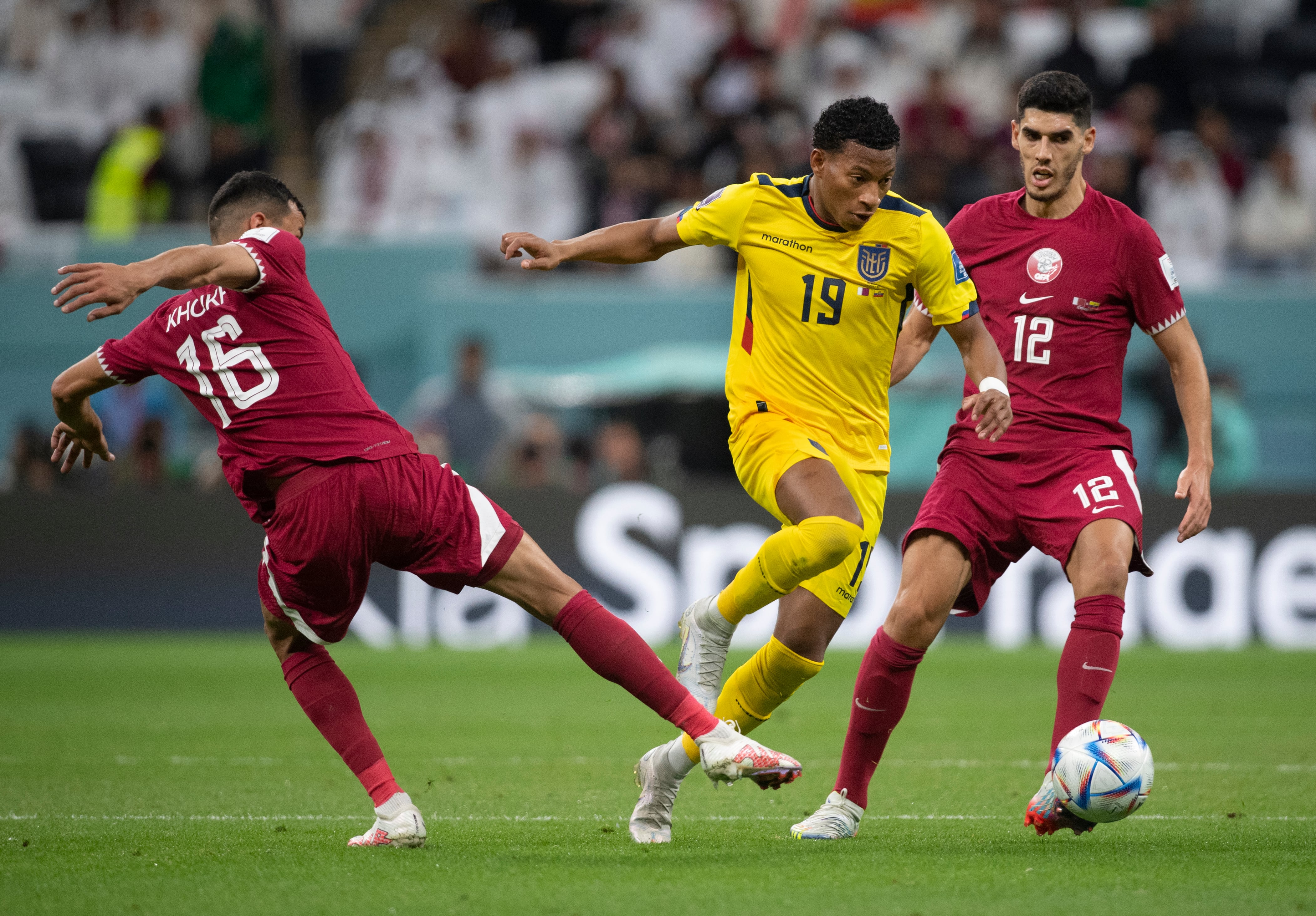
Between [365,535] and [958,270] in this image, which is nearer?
[365,535]

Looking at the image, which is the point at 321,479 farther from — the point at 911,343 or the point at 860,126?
the point at 911,343

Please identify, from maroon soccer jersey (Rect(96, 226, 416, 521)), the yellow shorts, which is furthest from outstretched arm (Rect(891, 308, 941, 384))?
maroon soccer jersey (Rect(96, 226, 416, 521))

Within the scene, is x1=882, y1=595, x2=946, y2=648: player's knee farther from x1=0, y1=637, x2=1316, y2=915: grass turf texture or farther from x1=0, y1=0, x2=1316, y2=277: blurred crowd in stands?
x1=0, y1=0, x2=1316, y2=277: blurred crowd in stands

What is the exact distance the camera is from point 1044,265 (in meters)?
5.79

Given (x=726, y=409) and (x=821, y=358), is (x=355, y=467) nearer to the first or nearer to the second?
(x=821, y=358)

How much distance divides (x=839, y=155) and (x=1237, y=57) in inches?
545

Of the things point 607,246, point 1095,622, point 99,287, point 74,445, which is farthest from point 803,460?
point 74,445

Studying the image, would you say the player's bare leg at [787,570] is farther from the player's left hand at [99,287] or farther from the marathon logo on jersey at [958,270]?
the player's left hand at [99,287]

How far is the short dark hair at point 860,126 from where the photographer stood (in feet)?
17.9

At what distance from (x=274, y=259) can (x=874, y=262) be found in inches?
80.6

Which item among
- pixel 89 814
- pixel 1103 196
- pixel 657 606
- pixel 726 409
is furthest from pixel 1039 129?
pixel 726 409

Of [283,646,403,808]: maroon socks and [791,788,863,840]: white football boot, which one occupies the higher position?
[283,646,403,808]: maroon socks

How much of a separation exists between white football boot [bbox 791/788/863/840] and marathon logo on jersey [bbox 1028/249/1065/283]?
1.94 metres

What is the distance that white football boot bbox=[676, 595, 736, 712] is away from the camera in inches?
222
